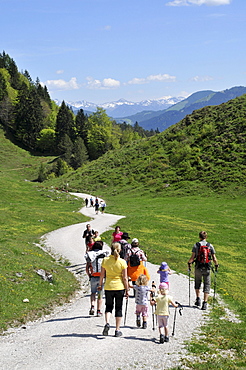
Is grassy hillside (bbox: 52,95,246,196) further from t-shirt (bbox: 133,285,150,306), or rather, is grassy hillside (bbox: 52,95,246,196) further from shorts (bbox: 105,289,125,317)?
shorts (bbox: 105,289,125,317)

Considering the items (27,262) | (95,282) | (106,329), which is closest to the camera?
(106,329)

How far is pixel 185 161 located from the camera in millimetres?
89562

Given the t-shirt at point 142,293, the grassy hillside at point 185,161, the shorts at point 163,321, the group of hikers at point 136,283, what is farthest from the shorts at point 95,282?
the grassy hillside at point 185,161

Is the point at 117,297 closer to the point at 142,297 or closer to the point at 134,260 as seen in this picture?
the point at 142,297

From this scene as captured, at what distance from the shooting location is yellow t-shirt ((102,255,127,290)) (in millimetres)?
11891

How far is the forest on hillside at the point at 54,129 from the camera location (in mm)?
140125

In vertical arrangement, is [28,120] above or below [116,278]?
above

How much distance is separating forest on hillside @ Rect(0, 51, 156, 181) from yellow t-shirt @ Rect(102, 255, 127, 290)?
11653 centimetres

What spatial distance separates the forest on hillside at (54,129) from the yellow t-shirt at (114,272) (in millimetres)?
116530

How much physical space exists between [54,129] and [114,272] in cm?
15709

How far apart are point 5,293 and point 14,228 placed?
21899mm

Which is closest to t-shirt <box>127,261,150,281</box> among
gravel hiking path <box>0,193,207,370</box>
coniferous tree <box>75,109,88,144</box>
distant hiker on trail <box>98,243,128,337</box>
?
gravel hiking path <box>0,193,207,370</box>

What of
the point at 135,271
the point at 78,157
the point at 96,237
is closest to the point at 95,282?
the point at 135,271

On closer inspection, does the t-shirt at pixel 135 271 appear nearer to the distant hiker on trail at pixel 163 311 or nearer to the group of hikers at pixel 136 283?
the group of hikers at pixel 136 283
